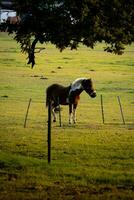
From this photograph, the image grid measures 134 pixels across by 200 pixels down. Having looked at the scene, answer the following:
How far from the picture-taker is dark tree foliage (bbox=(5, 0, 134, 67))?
2005 centimetres

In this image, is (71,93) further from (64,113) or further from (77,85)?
(64,113)

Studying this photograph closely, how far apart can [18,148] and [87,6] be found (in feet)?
27.5

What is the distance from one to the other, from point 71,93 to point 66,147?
38.2 feet

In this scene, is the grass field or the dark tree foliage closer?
the grass field

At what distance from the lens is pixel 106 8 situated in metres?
20.4

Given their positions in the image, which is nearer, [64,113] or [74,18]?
[74,18]

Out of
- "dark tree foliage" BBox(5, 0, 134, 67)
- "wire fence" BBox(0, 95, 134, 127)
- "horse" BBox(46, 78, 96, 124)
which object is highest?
"dark tree foliage" BBox(5, 0, 134, 67)

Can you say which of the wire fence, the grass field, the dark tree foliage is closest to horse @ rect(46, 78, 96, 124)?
the grass field

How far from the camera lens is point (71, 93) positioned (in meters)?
37.5

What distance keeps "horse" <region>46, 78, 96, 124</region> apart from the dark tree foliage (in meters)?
15.7

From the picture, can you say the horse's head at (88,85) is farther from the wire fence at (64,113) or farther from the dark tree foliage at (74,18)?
the dark tree foliage at (74,18)

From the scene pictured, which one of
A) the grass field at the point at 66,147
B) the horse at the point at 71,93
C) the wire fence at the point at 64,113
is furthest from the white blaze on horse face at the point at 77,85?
the wire fence at the point at 64,113

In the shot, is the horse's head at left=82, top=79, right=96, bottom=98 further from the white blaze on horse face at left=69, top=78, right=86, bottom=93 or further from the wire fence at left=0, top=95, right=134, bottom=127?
the wire fence at left=0, top=95, right=134, bottom=127

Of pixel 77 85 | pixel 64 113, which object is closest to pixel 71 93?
pixel 77 85
